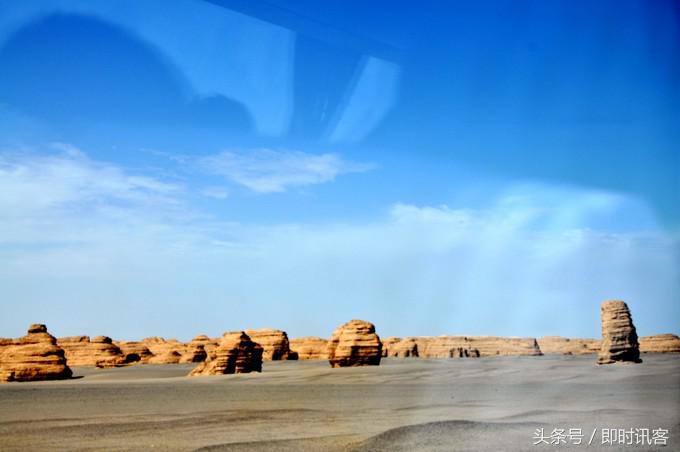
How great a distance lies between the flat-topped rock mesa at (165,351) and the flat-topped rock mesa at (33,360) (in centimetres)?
3108

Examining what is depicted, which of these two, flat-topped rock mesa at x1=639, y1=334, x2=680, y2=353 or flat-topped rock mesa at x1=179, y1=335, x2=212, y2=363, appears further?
flat-topped rock mesa at x1=179, y1=335, x2=212, y2=363

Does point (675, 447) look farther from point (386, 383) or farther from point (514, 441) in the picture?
point (386, 383)

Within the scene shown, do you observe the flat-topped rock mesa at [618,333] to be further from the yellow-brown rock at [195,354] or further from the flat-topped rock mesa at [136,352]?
the flat-topped rock mesa at [136,352]

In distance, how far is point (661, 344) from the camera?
6212cm

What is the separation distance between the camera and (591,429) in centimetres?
1084

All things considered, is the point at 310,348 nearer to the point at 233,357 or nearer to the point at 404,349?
the point at 404,349

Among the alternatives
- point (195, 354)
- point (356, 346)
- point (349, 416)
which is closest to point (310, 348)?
point (195, 354)

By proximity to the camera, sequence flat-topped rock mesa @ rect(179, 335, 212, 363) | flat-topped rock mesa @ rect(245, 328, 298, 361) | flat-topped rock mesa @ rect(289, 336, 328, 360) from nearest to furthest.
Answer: flat-topped rock mesa @ rect(245, 328, 298, 361) → flat-topped rock mesa @ rect(179, 335, 212, 363) → flat-topped rock mesa @ rect(289, 336, 328, 360)

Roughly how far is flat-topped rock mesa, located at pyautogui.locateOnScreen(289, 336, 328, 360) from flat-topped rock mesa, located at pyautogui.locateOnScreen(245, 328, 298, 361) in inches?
411

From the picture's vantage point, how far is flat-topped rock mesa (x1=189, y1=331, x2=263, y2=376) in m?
34.9

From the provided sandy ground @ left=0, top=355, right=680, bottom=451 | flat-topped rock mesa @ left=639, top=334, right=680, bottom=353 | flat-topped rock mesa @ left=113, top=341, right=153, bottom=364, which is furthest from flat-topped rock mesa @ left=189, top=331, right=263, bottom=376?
flat-topped rock mesa @ left=639, top=334, right=680, bottom=353

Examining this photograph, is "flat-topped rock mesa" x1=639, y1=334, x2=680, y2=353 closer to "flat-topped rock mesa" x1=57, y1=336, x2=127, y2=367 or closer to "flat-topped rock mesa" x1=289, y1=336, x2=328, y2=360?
"flat-topped rock mesa" x1=289, y1=336, x2=328, y2=360

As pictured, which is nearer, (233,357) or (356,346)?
(233,357)

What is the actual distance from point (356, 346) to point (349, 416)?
79.3ft
